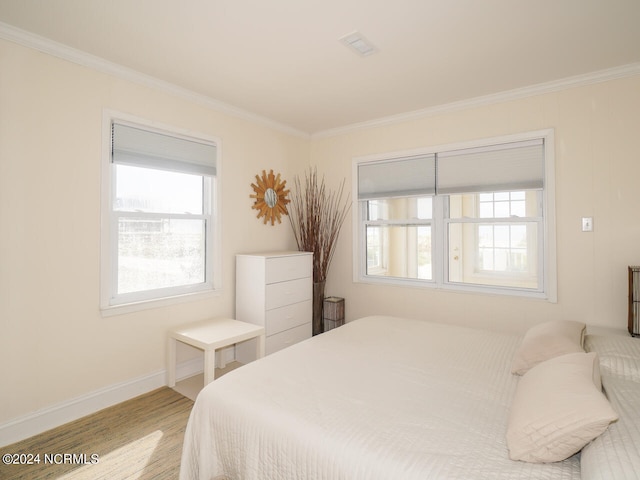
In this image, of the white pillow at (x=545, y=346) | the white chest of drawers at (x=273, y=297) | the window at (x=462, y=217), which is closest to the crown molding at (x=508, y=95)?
the window at (x=462, y=217)

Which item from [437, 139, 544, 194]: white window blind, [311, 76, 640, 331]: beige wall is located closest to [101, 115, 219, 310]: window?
[437, 139, 544, 194]: white window blind

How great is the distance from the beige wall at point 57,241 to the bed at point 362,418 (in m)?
1.36

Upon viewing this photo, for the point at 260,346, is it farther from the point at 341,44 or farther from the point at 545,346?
the point at 341,44

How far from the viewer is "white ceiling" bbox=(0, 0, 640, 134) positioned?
1880mm

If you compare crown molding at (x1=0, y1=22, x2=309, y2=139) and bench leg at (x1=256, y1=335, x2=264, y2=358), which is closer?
crown molding at (x1=0, y1=22, x2=309, y2=139)

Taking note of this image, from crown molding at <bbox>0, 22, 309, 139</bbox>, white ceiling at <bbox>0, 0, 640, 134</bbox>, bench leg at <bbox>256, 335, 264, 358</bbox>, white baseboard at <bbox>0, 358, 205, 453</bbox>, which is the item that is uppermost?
white ceiling at <bbox>0, 0, 640, 134</bbox>

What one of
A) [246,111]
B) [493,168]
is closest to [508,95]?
[493,168]

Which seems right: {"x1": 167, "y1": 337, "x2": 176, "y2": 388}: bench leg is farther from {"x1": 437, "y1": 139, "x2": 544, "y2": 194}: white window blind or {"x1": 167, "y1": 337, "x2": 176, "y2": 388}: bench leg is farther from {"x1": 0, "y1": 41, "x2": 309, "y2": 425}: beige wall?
{"x1": 437, "y1": 139, "x2": 544, "y2": 194}: white window blind

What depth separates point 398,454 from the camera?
1089 mm

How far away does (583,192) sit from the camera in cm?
269

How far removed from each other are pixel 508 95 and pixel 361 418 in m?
2.91

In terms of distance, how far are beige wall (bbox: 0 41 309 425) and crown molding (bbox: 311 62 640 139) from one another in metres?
2.05

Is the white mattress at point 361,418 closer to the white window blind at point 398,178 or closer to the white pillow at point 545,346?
the white pillow at point 545,346

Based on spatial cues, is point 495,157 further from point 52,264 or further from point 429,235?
point 52,264
